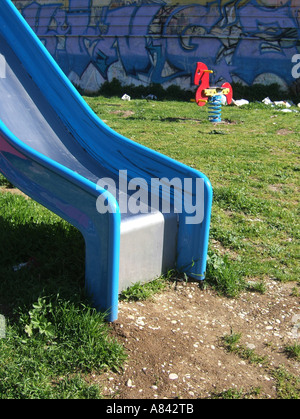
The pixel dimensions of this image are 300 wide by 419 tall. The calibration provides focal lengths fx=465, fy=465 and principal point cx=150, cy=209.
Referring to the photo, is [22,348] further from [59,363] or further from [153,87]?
[153,87]

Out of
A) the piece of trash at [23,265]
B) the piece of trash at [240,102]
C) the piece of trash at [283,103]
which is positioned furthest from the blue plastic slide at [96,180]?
the piece of trash at [283,103]

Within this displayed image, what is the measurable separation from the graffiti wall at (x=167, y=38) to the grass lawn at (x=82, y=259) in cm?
636

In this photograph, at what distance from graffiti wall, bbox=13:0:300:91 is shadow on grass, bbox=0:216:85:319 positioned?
1088 centimetres

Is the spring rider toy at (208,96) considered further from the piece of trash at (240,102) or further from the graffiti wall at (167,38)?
the graffiti wall at (167,38)

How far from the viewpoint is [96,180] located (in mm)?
3906

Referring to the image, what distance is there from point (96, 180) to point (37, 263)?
919mm

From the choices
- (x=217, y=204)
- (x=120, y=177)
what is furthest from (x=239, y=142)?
(x=120, y=177)

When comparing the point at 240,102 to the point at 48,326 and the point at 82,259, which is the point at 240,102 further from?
the point at 48,326

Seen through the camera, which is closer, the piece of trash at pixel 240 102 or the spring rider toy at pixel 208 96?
the spring rider toy at pixel 208 96

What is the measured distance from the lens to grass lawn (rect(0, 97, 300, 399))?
95.5 inches

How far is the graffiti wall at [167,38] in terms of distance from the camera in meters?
13.0

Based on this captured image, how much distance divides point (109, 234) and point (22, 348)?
Result: 78 centimetres

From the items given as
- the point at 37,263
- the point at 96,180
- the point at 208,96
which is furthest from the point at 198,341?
the point at 208,96
